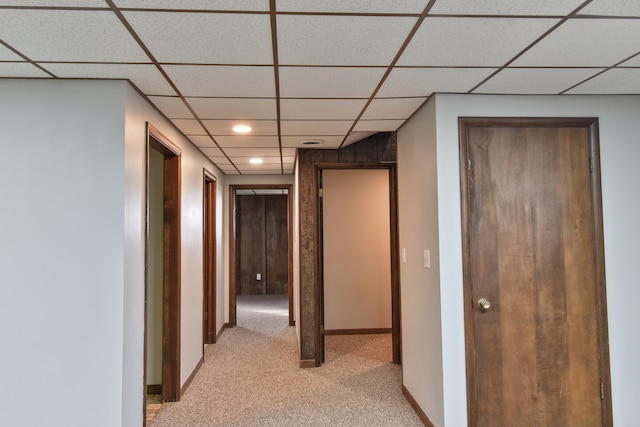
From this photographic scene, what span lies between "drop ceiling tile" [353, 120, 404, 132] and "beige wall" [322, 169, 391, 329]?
2028 millimetres

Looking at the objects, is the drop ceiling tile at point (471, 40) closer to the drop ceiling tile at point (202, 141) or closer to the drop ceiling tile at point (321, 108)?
the drop ceiling tile at point (321, 108)

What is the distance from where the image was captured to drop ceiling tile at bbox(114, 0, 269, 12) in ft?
4.71

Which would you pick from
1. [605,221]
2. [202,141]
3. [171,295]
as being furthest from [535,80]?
[171,295]

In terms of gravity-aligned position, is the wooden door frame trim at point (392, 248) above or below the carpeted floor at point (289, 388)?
above

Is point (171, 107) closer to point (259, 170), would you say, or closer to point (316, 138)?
point (316, 138)

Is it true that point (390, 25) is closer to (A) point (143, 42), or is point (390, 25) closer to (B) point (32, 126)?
(A) point (143, 42)

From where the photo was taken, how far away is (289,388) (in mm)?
3404

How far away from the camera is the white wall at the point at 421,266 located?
250 cm

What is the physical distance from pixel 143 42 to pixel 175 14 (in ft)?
1.01

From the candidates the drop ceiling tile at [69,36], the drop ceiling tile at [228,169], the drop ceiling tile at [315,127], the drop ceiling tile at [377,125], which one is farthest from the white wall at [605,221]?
the drop ceiling tile at [228,169]

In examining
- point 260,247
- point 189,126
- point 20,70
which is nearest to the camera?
point 20,70

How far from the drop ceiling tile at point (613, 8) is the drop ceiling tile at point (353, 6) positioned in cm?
61

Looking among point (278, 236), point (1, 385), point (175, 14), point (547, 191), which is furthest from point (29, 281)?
point (278, 236)

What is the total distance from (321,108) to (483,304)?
155cm
